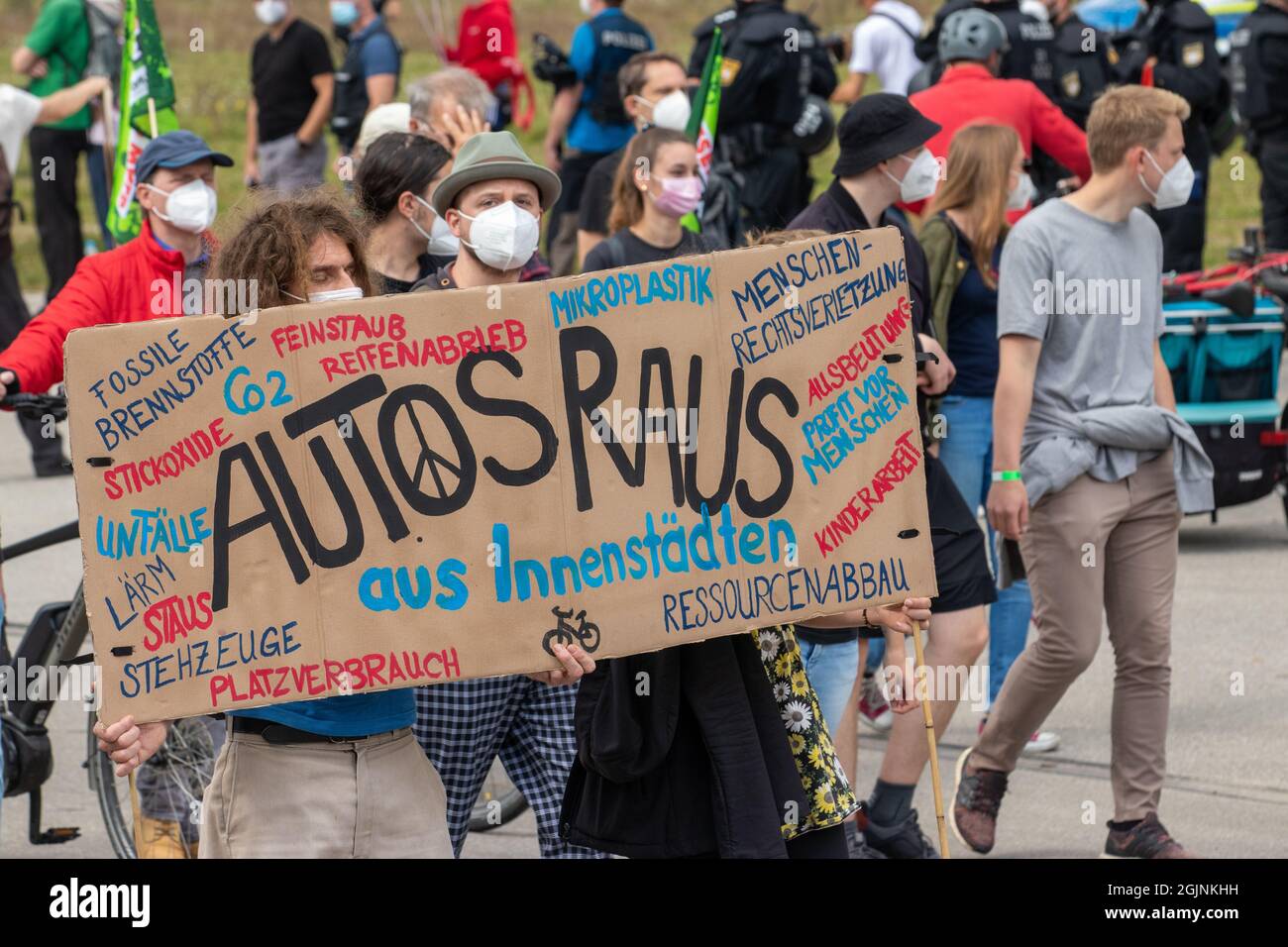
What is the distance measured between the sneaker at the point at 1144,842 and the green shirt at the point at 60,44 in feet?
25.9

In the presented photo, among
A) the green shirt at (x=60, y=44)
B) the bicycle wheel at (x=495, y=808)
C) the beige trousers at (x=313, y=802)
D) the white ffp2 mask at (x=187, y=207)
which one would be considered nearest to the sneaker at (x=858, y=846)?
→ the bicycle wheel at (x=495, y=808)

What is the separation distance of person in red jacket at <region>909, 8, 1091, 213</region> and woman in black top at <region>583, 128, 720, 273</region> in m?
1.85

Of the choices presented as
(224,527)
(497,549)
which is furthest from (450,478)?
(224,527)

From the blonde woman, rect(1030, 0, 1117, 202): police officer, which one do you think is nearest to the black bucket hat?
the blonde woman

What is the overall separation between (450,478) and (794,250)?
31.6 inches

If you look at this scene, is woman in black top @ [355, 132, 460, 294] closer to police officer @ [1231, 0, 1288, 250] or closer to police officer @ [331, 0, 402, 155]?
police officer @ [331, 0, 402, 155]

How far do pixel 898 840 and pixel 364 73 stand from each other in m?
7.91

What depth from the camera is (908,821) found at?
557cm

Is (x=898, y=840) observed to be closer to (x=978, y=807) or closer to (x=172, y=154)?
(x=978, y=807)

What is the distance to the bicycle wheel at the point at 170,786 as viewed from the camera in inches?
215

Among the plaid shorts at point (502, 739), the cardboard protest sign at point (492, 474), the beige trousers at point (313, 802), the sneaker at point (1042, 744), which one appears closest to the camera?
the cardboard protest sign at point (492, 474)
